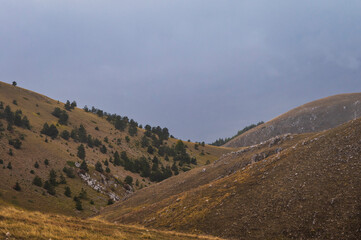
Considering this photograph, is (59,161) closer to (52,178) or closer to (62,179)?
(62,179)

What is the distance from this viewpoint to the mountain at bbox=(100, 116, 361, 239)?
20.8 metres

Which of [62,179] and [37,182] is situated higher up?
[37,182]

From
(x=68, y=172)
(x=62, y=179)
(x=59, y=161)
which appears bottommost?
(x=62, y=179)

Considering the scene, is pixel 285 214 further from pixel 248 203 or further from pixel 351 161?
pixel 351 161

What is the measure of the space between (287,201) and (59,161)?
78.8 meters

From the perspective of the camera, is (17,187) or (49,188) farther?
(49,188)

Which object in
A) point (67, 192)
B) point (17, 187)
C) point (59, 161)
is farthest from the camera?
point (59, 161)

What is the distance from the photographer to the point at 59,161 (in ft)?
267

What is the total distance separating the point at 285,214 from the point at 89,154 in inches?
3814

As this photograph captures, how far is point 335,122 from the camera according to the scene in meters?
184

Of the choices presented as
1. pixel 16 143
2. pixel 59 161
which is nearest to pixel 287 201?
pixel 59 161

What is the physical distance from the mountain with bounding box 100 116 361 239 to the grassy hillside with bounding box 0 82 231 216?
27353 mm

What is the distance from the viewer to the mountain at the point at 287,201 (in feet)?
68.1

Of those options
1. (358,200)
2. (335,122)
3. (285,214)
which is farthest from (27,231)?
(335,122)
